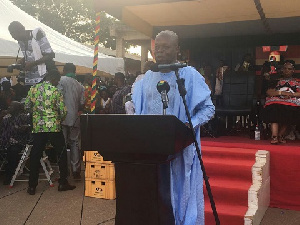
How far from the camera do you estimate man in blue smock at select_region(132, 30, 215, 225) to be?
2770mm

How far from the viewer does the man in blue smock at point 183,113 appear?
2770 millimetres

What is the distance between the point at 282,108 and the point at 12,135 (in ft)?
15.4

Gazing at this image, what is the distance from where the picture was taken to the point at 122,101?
21.0ft

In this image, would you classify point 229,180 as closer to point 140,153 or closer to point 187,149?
point 187,149

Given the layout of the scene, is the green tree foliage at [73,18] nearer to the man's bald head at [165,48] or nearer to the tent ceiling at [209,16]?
the tent ceiling at [209,16]

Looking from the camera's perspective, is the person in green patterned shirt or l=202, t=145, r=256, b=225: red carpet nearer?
l=202, t=145, r=256, b=225: red carpet

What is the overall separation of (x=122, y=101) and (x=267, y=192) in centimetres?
275

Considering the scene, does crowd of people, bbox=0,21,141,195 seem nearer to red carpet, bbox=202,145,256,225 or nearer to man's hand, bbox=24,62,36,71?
man's hand, bbox=24,62,36,71

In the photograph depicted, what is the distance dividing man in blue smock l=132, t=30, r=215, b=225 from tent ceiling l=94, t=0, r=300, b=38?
329 cm

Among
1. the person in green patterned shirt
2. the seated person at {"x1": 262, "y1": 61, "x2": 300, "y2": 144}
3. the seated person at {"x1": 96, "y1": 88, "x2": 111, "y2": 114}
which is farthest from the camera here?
the seated person at {"x1": 96, "y1": 88, "x2": 111, "y2": 114}

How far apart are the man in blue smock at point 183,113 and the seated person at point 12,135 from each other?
14.7 feet

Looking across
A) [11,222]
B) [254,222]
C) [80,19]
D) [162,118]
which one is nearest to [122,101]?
[11,222]

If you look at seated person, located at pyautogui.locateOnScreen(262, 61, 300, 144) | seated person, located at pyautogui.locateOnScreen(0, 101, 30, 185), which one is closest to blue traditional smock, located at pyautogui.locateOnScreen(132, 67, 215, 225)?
seated person, located at pyautogui.locateOnScreen(262, 61, 300, 144)

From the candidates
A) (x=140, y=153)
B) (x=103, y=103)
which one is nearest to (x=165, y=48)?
(x=140, y=153)
